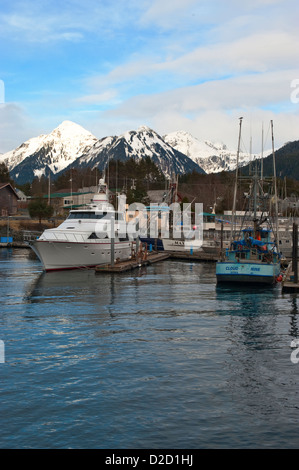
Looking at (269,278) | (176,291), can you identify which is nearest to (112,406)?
(176,291)

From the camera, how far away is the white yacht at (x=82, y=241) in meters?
45.4

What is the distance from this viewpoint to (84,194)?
125 m

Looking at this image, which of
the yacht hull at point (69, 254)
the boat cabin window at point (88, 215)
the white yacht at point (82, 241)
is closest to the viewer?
the yacht hull at point (69, 254)

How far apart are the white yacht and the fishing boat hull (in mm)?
12904

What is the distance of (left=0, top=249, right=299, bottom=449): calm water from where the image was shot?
12.7 meters

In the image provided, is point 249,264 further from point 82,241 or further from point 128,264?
point 82,241

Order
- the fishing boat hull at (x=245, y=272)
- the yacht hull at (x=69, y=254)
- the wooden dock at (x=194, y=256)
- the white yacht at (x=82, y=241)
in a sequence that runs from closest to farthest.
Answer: the fishing boat hull at (x=245, y=272), the yacht hull at (x=69, y=254), the white yacht at (x=82, y=241), the wooden dock at (x=194, y=256)

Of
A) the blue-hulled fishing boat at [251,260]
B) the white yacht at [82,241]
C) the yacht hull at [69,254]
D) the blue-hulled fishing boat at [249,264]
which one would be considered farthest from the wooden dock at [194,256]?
the blue-hulled fishing boat at [249,264]

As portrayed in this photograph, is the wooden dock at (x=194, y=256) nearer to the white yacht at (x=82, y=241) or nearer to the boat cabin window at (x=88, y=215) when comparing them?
the white yacht at (x=82, y=241)

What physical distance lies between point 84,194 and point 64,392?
111627 millimetres

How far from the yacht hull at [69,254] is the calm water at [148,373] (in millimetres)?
12917

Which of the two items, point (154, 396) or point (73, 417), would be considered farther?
point (154, 396)

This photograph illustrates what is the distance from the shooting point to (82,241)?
152ft
